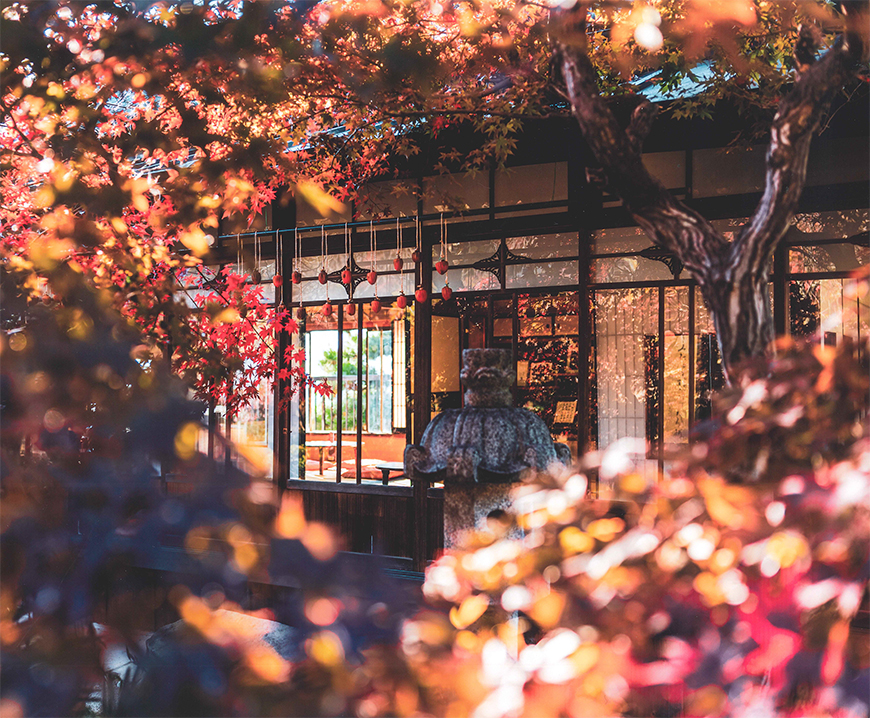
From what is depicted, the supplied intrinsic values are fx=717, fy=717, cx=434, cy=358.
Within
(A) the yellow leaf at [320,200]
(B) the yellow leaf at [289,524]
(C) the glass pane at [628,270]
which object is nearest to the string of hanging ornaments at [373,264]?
(C) the glass pane at [628,270]

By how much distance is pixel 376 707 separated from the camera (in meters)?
1.03

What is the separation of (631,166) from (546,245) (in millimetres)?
4220

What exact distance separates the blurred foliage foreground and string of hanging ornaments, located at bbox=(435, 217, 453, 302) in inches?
237

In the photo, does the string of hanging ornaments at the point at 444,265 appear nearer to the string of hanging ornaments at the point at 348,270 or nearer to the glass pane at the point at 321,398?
the string of hanging ornaments at the point at 348,270

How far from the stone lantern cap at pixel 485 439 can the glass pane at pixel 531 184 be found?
4217 mm

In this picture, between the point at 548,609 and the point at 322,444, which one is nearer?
the point at 548,609

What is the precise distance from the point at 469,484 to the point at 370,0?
2514mm

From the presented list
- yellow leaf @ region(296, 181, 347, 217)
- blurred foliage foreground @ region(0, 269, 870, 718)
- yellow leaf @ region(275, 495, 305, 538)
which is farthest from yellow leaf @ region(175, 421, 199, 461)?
yellow leaf @ region(296, 181, 347, 217)

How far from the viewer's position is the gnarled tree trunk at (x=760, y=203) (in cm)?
325

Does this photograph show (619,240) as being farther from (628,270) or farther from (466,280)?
(466,280)

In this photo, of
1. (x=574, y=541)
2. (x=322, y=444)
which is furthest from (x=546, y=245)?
(x=574, y=541)

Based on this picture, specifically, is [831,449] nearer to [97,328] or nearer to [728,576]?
[728,576]

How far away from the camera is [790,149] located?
339 centimetres

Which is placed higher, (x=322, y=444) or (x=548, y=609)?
(x=548, y=609)
